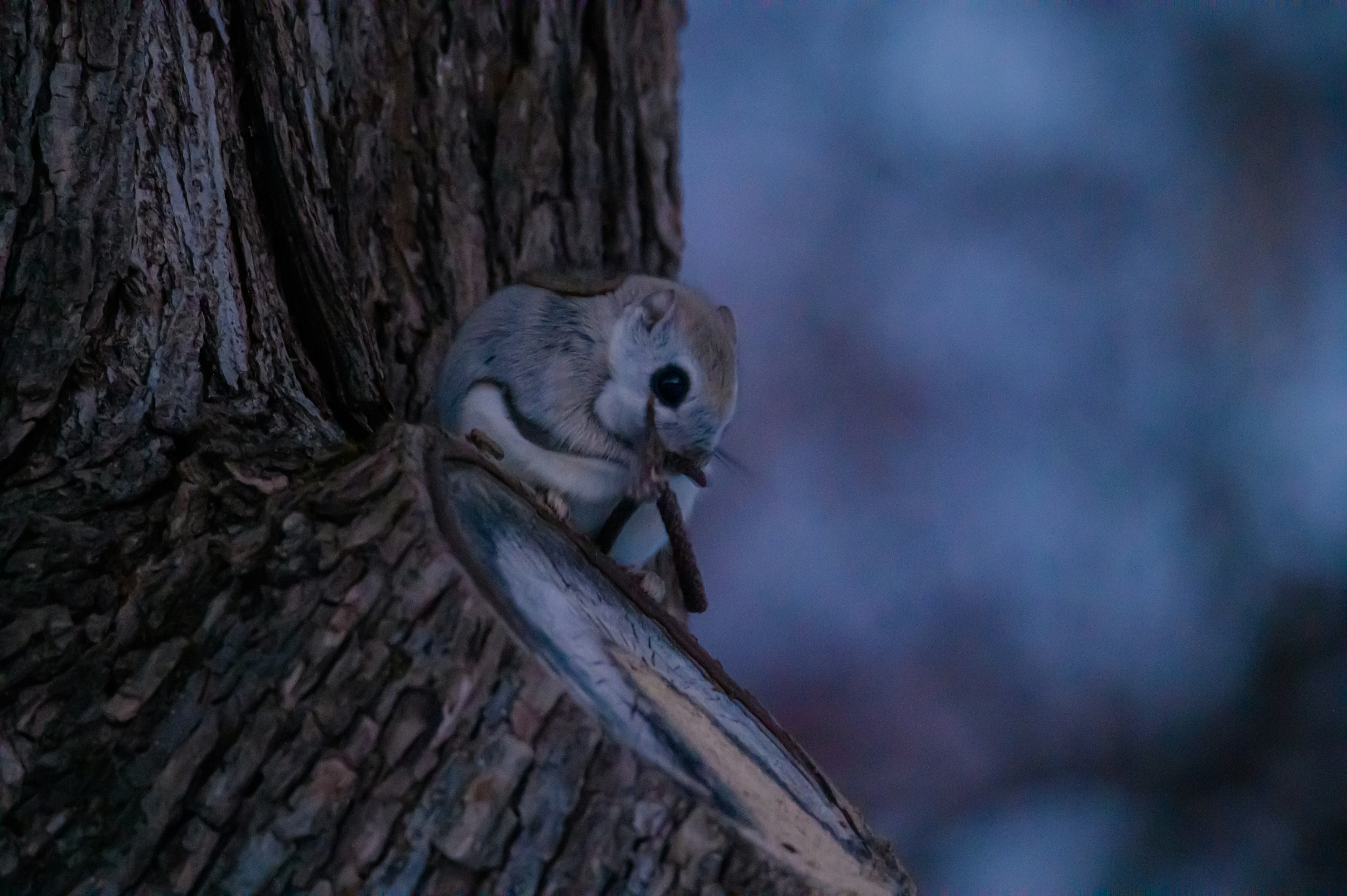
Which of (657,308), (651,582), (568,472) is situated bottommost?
(651,582)

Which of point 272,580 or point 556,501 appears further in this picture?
point 556,501

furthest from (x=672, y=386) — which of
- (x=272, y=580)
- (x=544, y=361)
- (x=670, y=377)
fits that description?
(x=272, y=580)

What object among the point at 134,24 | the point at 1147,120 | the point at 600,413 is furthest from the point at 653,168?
the point at 1147,120

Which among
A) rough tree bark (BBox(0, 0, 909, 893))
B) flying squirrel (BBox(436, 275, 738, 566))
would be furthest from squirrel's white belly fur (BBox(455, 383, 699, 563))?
rough tree bark (BBox(0, 0, 909, 893))

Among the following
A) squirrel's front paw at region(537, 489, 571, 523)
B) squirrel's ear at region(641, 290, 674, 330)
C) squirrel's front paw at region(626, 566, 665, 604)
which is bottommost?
squirrel's front paw at region(626, 566, 665, 604)

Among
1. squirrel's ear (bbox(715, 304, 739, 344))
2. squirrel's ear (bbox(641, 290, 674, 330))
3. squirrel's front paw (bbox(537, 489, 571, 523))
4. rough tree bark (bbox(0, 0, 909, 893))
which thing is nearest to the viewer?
rough tree bark (bbox(0, 0, 909, 893))

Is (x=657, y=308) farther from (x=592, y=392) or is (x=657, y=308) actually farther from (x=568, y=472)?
(x=568, y=472)

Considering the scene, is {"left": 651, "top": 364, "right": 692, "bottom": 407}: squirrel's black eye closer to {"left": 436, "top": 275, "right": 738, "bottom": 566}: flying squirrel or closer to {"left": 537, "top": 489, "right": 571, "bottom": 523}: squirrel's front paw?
{"left": 436, "top": 275, "right": 738, "bottom": 566}: flying squirrel

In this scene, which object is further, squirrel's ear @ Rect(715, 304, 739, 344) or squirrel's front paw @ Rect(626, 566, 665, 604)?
squirrel's ear @ Rect(715, 304, 739, 344)
